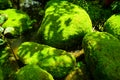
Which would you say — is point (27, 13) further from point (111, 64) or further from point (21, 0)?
point (111, 64)

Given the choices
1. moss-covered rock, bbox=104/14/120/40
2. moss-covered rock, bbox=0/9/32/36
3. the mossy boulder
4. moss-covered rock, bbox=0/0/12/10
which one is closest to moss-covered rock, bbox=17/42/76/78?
the mossy boulder

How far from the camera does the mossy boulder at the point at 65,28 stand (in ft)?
23.7

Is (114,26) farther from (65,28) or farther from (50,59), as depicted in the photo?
(50,59)

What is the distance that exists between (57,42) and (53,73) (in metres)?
1.07

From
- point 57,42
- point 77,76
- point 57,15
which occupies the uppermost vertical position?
point 57,15

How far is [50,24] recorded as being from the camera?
→ 24.5 ft

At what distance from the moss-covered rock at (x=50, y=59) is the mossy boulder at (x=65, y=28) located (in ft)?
1.63

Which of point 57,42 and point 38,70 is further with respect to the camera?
point 57,42

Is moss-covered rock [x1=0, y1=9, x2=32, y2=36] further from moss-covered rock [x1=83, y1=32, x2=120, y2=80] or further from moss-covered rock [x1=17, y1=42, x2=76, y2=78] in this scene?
moss-covered rock [x1=83, y1=32, x2=120, y2=80]

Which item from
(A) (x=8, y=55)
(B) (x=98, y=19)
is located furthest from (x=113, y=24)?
(A) (x=8, y=55)

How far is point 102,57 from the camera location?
605 cm

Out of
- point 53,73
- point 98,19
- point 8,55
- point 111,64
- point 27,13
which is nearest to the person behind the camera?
point 111,64

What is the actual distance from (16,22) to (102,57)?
329 cm

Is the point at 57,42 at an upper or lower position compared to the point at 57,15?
lower
